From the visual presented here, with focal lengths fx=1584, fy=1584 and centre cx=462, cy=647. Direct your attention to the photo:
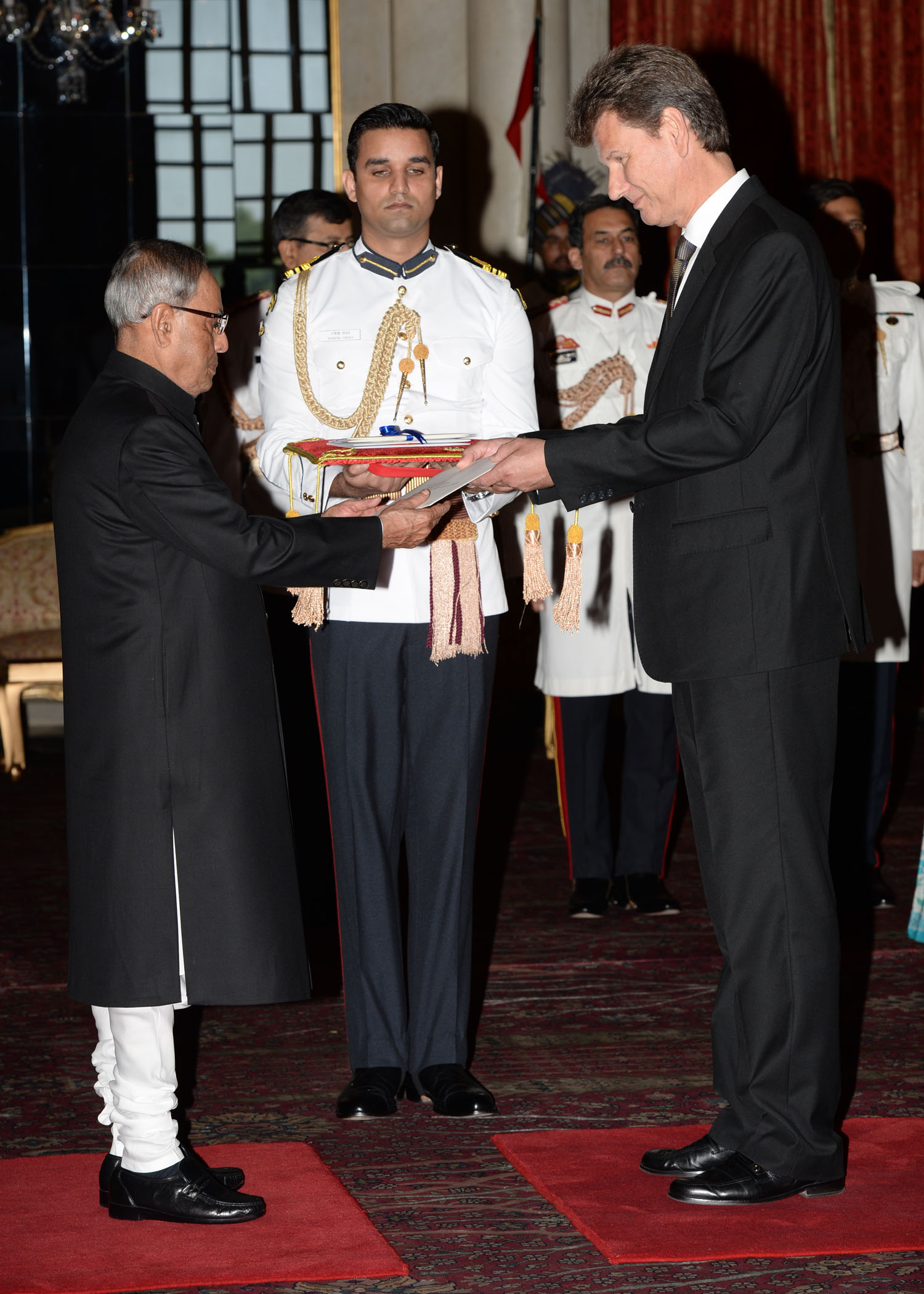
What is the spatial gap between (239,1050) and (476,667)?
1010mm

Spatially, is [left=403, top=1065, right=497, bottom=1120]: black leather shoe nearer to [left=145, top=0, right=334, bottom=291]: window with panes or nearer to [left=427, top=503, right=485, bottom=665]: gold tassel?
[left=427, top=503, right=485, bottom=665]: gold tassel

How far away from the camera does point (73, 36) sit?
697cm

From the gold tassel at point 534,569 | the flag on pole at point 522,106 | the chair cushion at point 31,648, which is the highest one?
the flag on pole at point 522,106

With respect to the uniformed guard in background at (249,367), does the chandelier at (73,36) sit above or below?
above

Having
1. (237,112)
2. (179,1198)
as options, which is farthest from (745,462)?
(237,112)

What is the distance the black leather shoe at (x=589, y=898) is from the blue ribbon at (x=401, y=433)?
5.98 feet

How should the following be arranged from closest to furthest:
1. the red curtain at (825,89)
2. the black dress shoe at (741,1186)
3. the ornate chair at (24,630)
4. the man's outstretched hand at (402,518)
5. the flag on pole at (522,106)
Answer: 1. the black dress shoe at (741,1186)
2. the man's outstretched hand at (402,518)
3. the ornate chair at (24,630)
4. the flag on pole at (522,106)
5. the red curtain at (825,89)

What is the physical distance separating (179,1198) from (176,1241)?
0.20 feet

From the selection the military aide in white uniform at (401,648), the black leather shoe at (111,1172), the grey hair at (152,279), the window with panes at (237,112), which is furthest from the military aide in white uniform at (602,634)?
the window with panes at (237,112)

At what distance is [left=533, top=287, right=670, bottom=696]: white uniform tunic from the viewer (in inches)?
168

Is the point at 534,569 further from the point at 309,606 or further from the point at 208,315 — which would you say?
the point at 208,315

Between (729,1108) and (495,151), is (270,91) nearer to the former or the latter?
(495,151)

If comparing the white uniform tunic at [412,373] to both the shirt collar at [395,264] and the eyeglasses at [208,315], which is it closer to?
the shirt collar at [395,264]

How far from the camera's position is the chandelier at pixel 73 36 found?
6914 millimetres
